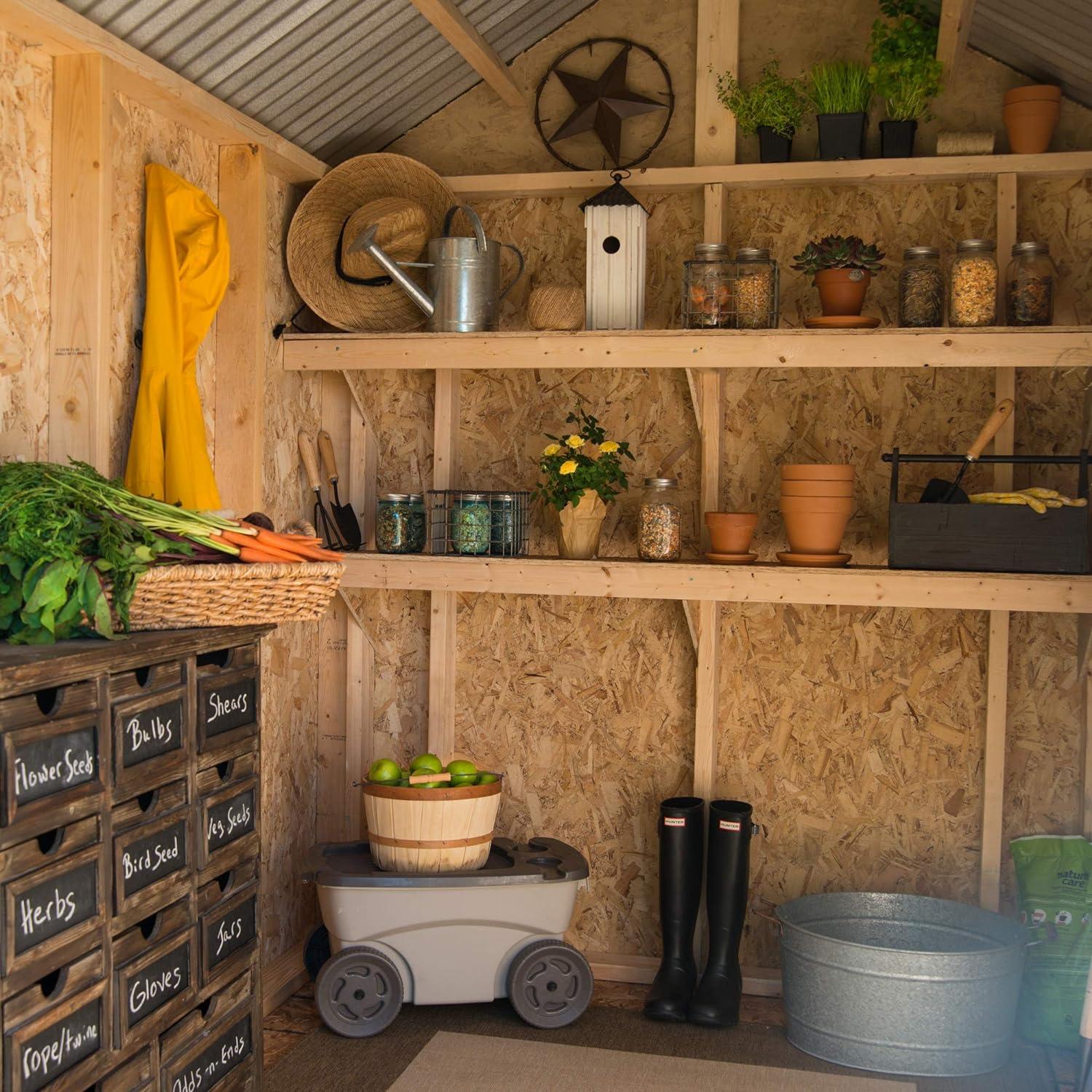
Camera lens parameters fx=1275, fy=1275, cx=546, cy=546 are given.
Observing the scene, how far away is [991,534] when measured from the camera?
325cm

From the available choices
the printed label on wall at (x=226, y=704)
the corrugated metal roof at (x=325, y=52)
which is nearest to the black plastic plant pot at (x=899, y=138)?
the corrugated metal roof at (x=325, y=52)

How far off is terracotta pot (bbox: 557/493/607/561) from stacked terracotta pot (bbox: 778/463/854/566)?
0.51 m

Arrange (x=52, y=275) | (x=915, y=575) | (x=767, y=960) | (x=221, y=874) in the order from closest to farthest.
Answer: (x=221, y=874), (x=52, y=275), (x=915, y=575), (x=767, y=960)

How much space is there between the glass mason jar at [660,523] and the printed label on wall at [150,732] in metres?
1.56

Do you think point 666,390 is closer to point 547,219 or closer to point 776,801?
point 547,219

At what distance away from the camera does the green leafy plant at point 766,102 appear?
348 cm

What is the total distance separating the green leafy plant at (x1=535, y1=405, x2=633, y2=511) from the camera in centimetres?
349

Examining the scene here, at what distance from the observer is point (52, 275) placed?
268 cm

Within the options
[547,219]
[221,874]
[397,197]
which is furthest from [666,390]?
[221,874]

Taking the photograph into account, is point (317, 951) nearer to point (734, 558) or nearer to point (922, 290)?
point (734, 558)

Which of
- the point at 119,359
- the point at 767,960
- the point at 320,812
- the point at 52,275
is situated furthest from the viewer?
the point at 320,812

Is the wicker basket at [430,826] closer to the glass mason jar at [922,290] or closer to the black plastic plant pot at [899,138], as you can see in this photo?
the glass mason jar at [922,290]

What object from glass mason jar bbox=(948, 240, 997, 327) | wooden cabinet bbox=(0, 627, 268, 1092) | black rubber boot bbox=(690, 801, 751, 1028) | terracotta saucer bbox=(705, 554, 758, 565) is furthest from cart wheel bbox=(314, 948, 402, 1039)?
glass mason jar bbox=(948, 240, 997, 327)

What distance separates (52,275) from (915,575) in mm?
2153
